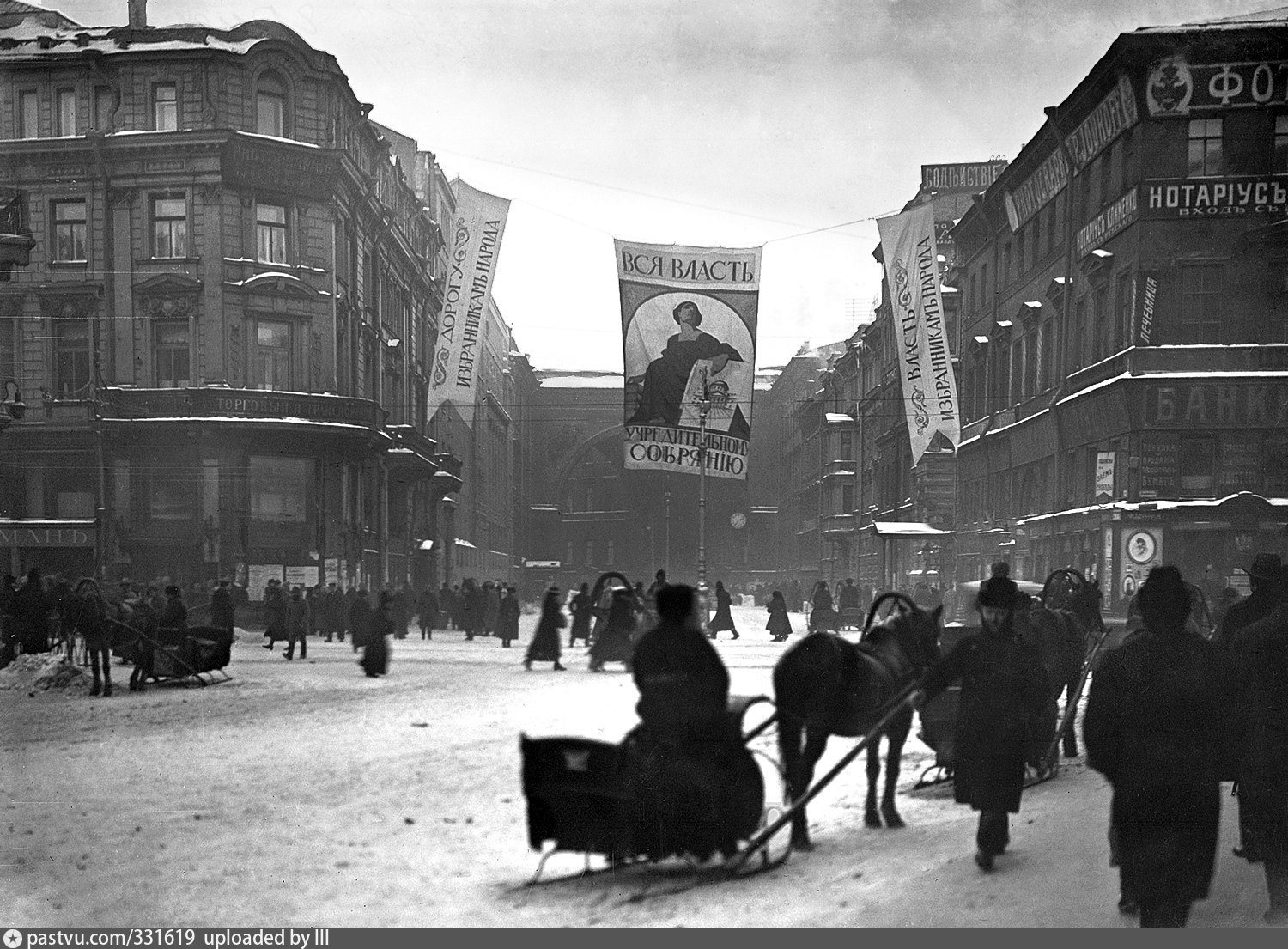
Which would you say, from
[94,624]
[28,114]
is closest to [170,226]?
[28,114]

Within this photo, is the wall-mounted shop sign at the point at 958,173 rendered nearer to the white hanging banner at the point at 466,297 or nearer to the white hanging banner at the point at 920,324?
the white hanging banner at the point at 920,324

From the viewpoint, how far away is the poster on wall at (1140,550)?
6535mm

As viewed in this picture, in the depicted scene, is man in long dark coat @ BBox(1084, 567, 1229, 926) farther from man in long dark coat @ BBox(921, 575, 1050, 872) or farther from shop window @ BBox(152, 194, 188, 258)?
shop window @ BBox(152, 194, 188, 258)

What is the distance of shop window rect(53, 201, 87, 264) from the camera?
636 cm

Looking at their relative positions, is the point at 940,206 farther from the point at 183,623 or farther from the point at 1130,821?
the point at 183,623

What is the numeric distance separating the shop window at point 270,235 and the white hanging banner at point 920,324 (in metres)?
3.39

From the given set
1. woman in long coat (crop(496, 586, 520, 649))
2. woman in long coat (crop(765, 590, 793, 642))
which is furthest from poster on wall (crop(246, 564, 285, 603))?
woman in long coat (crop(765, 590, 793, 642))

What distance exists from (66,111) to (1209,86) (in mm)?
6189

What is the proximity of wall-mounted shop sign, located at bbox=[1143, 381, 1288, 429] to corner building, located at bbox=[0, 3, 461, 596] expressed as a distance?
13.1ft

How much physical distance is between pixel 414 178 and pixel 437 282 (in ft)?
2.66

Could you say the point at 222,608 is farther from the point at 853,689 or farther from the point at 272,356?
the point at 853,689

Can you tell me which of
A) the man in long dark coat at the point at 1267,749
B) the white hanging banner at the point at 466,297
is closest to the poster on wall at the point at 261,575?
the white hanging banner at the point at 466,297

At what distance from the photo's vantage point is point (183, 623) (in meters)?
7.17

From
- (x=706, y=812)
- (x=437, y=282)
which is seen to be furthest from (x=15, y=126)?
(x=706, y=812)
